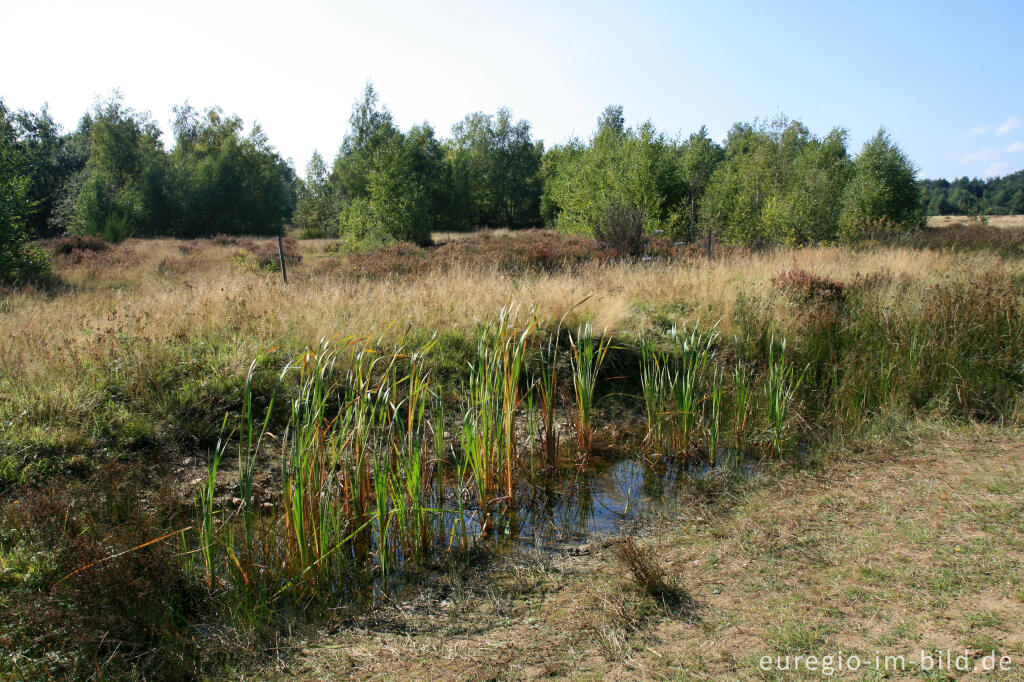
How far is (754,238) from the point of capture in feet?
70.9

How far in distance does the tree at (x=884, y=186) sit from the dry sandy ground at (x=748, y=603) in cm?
2837

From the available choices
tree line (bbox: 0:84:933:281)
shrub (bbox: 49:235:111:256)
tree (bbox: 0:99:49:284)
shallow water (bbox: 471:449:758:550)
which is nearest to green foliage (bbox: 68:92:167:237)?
tree line (bbox: 0:84:933:281)

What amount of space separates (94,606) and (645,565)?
2531 millimetres

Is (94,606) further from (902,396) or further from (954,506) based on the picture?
(902,396)

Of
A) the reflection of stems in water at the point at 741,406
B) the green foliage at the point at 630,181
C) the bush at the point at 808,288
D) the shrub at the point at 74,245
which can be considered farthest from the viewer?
the green foliage at the point at 630,181

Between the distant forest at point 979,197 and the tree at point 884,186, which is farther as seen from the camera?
the distant forest at point 979,197

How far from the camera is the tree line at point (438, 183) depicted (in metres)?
22.0

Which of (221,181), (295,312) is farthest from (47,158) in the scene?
(295,312)

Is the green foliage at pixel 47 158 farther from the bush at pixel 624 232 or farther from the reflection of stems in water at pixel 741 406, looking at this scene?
the reflection of stems in water at pixel 741 406

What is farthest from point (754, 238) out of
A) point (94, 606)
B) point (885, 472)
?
point (94, 606)

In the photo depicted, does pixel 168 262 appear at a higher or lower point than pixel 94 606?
higher

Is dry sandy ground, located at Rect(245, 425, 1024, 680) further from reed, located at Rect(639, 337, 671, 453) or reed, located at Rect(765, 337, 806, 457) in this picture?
reed, located at Rect(639, 337, 671, 453)

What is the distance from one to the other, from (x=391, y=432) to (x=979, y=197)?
103673mm

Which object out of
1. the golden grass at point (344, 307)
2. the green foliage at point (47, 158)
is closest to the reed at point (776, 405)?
the golden grass at point (344, 307)
